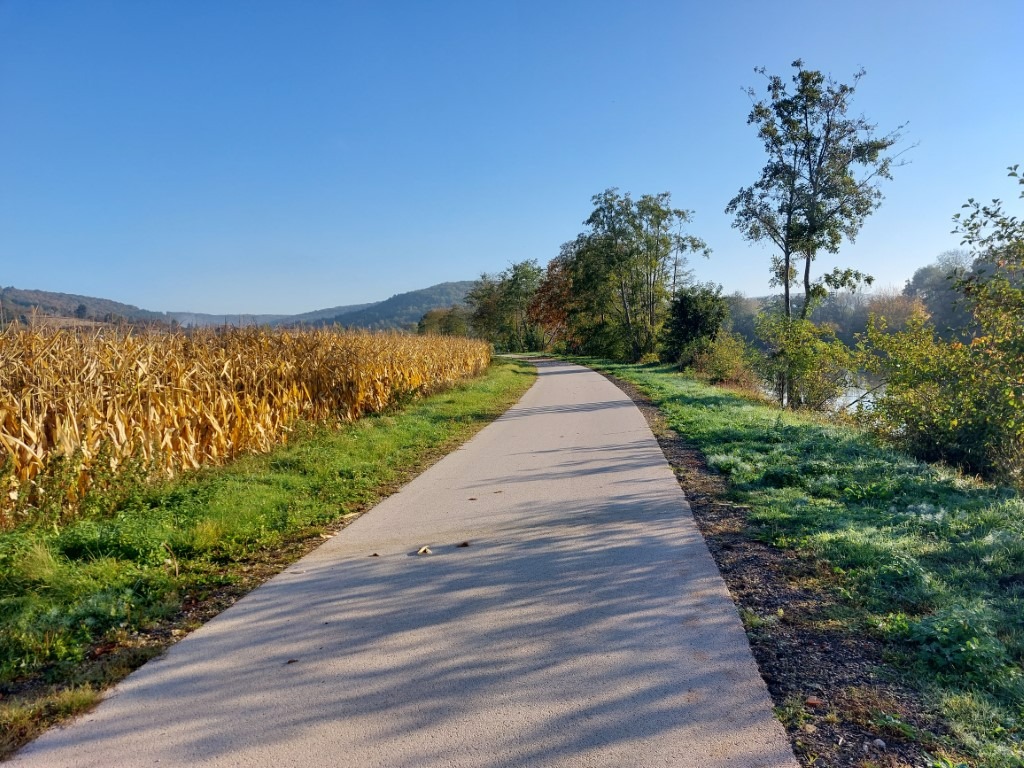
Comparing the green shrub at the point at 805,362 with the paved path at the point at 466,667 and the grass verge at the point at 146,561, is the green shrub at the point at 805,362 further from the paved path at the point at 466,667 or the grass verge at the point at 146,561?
the paved path at the point at 466,667

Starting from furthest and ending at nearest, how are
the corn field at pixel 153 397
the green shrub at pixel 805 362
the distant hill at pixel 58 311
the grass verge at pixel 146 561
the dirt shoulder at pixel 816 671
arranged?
the green shrub at pixel 805 362
the distant hill at pixel 58 311
the corn field at pixel 153 397
the grass verge at pixel 146 561
the dirt shoulder at pixel 816 671

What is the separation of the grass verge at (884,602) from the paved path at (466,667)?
283 mm

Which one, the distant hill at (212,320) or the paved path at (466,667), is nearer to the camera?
the paved path at (466,667)

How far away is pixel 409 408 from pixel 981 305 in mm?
11421

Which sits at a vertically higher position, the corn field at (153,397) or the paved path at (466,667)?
the corn field at (153,397)

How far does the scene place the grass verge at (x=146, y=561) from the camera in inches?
140

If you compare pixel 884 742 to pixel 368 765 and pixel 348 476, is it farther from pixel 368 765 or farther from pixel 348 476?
pixel 348 476

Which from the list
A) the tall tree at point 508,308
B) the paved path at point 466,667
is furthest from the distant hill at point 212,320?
the tall tree at point 508,308

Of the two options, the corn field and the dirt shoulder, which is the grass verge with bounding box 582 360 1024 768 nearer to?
the dirt shoulder

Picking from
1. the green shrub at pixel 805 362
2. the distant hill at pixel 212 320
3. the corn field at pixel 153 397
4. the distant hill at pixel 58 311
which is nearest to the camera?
the corn field at pixel 153 397

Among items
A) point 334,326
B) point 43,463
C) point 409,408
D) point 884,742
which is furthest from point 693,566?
point 334,326

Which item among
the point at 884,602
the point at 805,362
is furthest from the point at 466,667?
the point at 805,362

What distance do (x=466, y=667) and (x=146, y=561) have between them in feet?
10.6

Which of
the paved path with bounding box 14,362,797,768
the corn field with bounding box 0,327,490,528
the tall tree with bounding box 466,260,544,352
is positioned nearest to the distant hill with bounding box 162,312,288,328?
the corn field with bounding box 0,327,490,528
